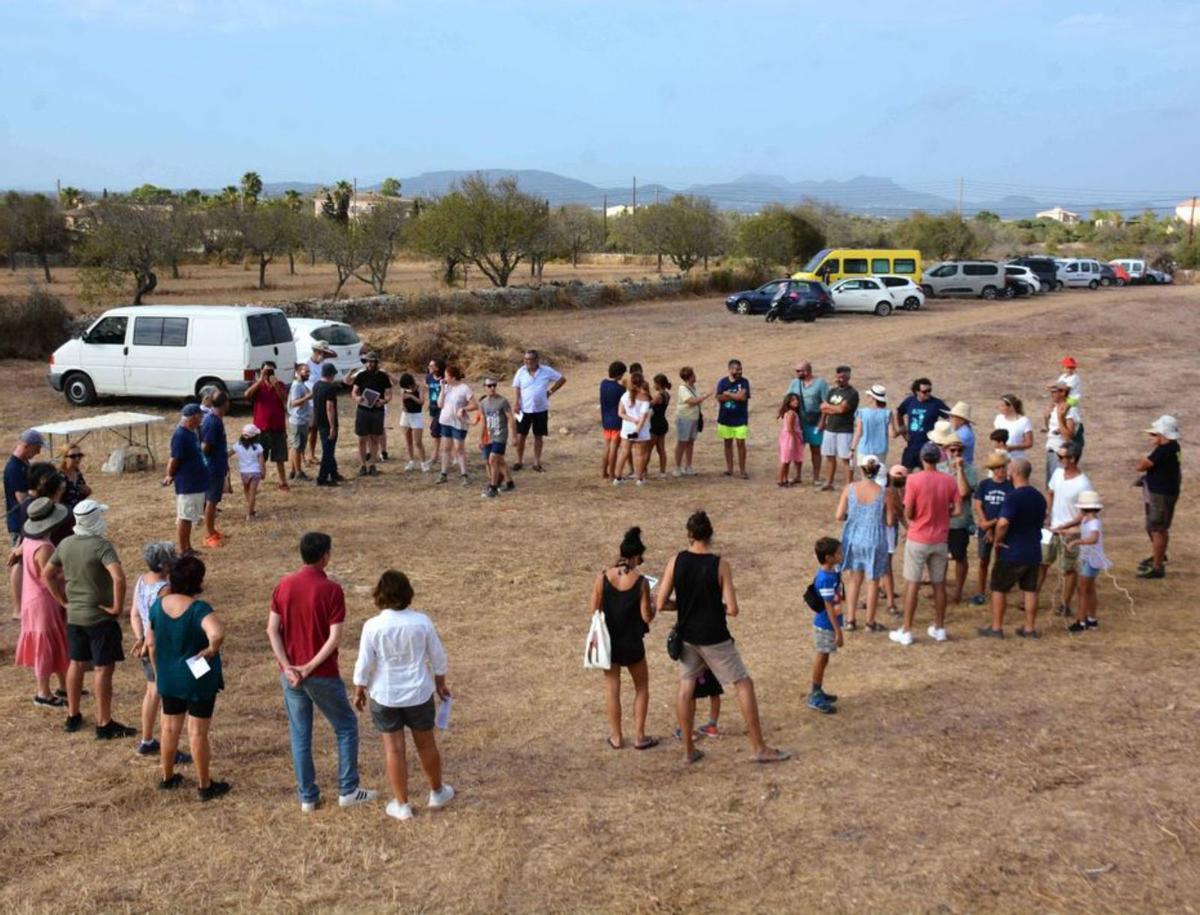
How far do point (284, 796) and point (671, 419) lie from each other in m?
12.5

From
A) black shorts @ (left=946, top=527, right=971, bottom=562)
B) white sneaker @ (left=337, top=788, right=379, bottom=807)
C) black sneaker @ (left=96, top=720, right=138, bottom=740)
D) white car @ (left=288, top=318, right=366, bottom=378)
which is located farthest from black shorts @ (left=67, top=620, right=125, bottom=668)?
white car @ (left=288, top=318, right=366, bottom=378)

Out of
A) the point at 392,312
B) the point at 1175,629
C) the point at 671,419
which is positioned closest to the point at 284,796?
the point at 1175,629

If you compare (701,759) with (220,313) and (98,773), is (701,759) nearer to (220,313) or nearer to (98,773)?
(98,773)

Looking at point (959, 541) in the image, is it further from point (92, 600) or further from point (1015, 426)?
point (92, 600)

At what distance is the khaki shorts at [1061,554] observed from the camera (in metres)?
9.30

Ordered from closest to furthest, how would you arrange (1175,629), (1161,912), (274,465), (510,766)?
Answer: (1161,912) → (510,766) → (1175,629) → (274,465)

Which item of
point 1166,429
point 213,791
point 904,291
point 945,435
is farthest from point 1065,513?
point 904,291

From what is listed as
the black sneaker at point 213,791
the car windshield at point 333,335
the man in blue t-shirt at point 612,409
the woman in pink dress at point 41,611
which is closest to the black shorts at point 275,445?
the man in blue t-shirt at point 612,409

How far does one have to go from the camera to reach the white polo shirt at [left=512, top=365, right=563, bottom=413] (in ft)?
46.2

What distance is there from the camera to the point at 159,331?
18625 millimetres

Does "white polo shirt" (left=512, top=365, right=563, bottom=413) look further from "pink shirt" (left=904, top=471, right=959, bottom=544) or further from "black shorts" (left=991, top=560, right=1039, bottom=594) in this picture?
"black shorts" (left=991, top=560, right=1039, bottom=594)

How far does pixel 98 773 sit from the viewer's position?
6.69 metres

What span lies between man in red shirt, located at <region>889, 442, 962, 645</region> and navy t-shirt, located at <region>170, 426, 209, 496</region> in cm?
627

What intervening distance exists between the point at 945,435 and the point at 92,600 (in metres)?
6.84
